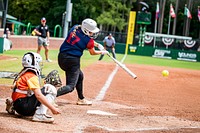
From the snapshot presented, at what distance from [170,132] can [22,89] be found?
7.76 ft

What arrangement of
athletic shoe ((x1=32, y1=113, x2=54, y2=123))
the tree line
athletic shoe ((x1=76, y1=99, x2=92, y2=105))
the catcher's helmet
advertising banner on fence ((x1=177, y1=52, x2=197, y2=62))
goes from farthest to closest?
the tree line
advertising banner on fence ((x1=177, y1=52, x2=197, y2=62))
athletic shoe ((x1=76, y1=99, x2=92, y2=105))
athletic shoe ((x1=32, y1=113, x2=54, y2=123))
the catcher's helmet

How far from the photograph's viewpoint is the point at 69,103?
9945 millimetres

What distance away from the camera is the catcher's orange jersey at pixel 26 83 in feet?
23.0

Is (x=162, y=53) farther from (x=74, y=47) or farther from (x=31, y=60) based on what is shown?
(x=31, y=60)

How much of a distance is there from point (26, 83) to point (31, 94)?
248 mm

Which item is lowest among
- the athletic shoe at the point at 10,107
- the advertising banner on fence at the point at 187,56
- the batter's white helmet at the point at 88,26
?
the advertising banner on fence at the point at 187,56

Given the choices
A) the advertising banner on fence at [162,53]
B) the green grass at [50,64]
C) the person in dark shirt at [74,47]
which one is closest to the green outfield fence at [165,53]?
the advertising banner on fence at [162,53]

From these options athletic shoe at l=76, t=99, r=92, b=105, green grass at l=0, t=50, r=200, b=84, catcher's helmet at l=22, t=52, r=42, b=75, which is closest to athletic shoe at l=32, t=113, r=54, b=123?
catcher's helmet at l=22, t=52, r=42, b=75

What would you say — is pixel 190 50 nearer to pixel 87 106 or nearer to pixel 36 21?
pixel 36 21

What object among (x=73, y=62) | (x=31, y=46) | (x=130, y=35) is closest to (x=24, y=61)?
(x=73, y=62)

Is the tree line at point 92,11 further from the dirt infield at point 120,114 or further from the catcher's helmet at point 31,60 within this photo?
the catcher's helmet at point 31,60

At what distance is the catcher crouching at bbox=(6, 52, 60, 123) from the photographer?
701 cm

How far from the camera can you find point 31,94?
7359 mm

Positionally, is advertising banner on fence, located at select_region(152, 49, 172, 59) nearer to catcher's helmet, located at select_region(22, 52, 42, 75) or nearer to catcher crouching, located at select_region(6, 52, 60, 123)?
catcher crouching, located at select_region(6, 52, 60, 123)
